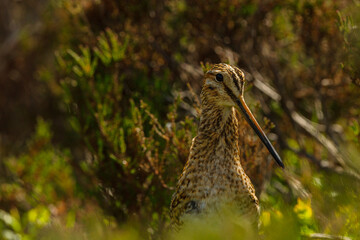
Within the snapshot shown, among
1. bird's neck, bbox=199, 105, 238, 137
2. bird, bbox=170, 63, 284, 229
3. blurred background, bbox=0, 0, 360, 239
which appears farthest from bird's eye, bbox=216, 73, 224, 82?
blurred background, bbox=0, 0, 360, 239

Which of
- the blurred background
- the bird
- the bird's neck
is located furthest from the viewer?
the blurred background

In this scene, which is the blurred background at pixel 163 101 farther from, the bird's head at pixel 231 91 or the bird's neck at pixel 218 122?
the bird's head at pixel 231 91

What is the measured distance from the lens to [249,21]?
5.12 meters

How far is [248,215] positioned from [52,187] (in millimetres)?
3835

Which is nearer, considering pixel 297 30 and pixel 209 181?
pixel 209 181

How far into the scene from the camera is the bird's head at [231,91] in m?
2.80

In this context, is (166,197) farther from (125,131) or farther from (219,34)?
(219,34)

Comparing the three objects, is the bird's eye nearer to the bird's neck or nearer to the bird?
the bird

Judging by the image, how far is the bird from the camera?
9.18 ft

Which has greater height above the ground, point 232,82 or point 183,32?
point 232,82

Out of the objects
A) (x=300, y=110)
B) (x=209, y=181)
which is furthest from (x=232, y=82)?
(x=300, y=110)

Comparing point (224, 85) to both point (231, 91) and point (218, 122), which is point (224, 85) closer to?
point (231, 91)

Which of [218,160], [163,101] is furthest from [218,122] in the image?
[163,101]

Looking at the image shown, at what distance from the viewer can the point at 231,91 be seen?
282 cm
